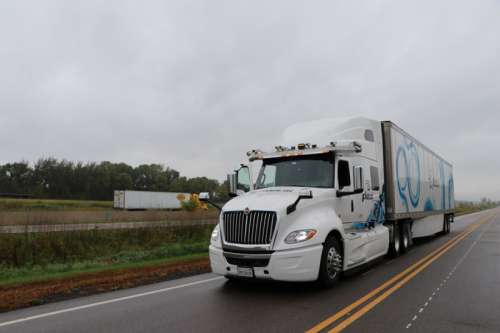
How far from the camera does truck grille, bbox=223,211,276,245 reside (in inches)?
268

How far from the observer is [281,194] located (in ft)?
24.7

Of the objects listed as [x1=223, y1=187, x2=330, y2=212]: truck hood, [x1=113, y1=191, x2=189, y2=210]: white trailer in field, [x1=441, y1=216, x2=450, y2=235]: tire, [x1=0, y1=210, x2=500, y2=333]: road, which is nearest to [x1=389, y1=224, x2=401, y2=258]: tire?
[x1=0, y1=210, x2=500, y2=333]: road

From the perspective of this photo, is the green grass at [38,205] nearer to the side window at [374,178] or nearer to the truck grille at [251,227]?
the side window at [374,178]

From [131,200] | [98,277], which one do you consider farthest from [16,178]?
[98,277]

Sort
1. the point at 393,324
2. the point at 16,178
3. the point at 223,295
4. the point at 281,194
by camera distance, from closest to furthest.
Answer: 1. the point at 393,324
2. the point at 223,295
3. the point at 281,194
4. the point at 16,178

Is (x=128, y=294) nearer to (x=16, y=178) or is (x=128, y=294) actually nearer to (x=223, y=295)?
(x=223, y=295)

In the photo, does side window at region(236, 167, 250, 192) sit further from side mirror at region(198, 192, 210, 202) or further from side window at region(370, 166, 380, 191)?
side window at region(370, 166, 380, 191)

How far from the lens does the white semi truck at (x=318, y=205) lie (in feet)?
22.3

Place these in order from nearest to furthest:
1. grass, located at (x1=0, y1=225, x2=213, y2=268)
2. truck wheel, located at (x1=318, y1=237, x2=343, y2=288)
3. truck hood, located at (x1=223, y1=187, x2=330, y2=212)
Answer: truck hood, located at (x1=223, y1=187, x2=330, y2=212) < truck wheel, located at (x1=318, y1=237, x2=343, y2=288) < grass, located at (x1=0, y1=225, x2=213, y2=268)

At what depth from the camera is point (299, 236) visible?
6.79 m

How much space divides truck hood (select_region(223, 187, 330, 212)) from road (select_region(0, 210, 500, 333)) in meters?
1.56

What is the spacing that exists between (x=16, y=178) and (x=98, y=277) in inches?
4554

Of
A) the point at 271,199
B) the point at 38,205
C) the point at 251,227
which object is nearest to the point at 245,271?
the point at 251,227

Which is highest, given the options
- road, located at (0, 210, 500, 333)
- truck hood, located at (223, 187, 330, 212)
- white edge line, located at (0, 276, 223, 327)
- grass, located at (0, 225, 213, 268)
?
truck hood, located at (223, 187, 330, 212)
